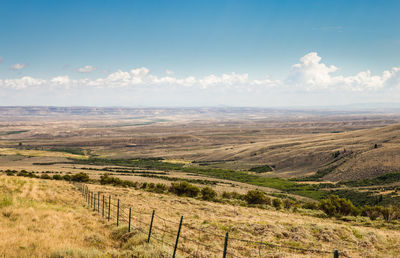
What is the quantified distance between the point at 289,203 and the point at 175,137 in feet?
493

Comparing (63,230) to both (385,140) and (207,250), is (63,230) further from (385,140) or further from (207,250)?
(385,140)

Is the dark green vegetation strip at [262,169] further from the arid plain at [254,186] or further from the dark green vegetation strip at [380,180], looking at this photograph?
the dark green vegetation strip at [380,180]

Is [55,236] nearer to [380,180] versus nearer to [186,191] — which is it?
[186,191]

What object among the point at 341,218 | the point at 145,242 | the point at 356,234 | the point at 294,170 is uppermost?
the point at 145,242

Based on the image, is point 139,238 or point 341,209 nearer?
point 139,238

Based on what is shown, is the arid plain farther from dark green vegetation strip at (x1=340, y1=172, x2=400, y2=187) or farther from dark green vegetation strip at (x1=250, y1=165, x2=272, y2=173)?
dark green vegetation strip at (x1=340, y1=172, x2=400, y2=187)

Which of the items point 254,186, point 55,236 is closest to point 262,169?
point 254,186

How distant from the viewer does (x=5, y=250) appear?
10.0m

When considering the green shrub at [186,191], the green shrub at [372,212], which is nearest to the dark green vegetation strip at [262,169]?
the green shrub at [186,191]

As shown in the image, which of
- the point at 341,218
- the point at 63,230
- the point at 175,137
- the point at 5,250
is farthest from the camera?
the point at 175,137

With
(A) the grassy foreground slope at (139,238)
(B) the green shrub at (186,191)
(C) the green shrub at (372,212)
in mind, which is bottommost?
(B) the green shrub at (186,191)

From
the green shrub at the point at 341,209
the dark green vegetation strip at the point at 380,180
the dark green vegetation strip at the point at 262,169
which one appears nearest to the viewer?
the green shrub at the point at 341,209

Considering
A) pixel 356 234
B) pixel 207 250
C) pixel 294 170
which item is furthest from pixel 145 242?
pixel 294 170

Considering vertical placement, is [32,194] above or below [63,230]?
below
